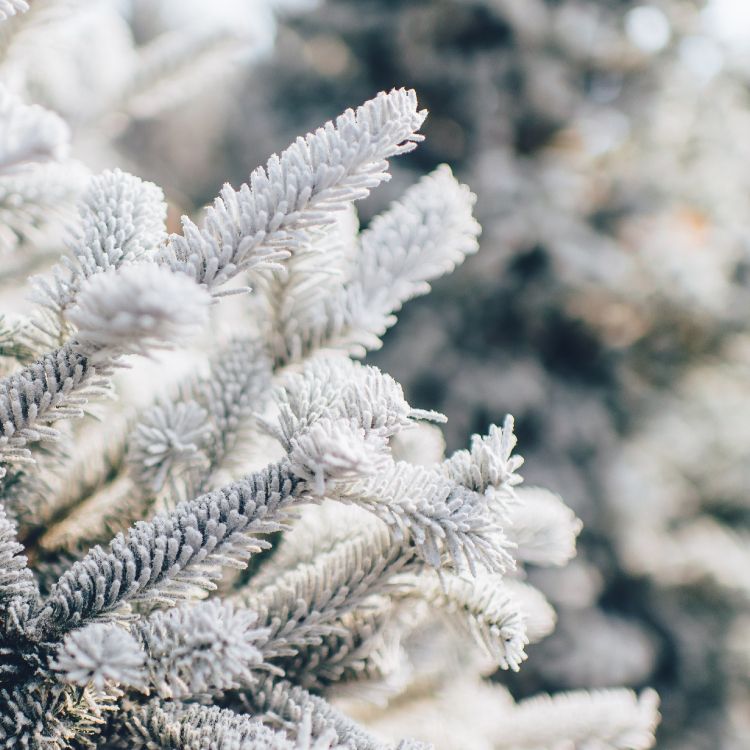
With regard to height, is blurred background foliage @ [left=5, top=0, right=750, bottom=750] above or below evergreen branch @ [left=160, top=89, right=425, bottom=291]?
above

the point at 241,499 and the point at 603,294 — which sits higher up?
the point at 603,294

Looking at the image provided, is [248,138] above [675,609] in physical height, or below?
above

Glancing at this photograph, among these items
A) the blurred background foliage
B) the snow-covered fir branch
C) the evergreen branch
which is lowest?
the snow-covered fir branch

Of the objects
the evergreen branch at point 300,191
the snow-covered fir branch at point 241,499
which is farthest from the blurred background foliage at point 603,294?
the evergreen branch at point 300,191

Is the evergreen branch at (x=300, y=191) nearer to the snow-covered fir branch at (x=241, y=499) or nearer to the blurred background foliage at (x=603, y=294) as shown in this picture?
the snow-covered fir branch at (x=241, y=499)

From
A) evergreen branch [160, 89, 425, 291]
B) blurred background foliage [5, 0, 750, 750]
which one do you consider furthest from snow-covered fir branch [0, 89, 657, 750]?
blurred background foliage [5, 0, 750, 750]

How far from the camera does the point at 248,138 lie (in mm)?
2906

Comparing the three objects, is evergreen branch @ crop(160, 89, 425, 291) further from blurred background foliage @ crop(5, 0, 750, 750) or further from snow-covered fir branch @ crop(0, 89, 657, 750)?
blurred background foliage @ crop(5, 0, 750, 750)

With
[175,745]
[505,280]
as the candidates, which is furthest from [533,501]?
[505,280]

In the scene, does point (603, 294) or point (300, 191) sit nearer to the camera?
point (300, 191)

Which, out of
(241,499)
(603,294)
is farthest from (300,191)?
(603,294)

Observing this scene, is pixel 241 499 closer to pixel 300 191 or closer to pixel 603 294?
pixel 300 191

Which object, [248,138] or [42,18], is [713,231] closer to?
[248,138]

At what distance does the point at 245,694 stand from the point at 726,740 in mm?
1954
